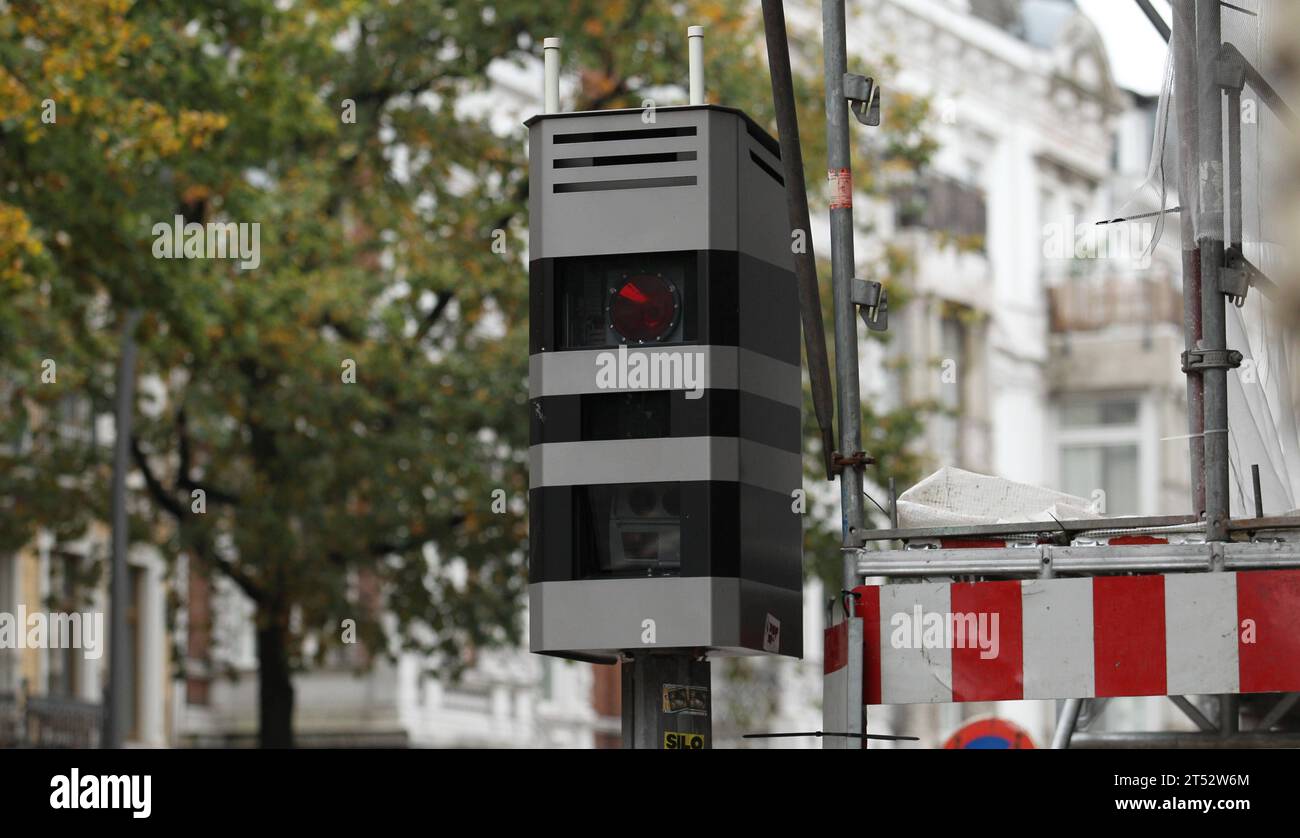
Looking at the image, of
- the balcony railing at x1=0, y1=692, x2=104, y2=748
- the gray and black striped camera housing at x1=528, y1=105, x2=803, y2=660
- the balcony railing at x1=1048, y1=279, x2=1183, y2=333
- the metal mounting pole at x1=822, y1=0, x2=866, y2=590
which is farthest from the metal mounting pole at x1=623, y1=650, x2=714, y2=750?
the balcony railing at x1=1048, y1=279, x2=1183, y2=333

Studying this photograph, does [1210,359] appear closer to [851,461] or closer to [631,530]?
[851,461]

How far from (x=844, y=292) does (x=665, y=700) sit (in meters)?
1.00

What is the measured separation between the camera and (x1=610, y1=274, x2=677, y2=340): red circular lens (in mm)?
4898

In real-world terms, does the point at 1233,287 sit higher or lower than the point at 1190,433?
higher

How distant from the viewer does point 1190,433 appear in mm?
5230

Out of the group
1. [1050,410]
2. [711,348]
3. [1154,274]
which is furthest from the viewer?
[1050,410]

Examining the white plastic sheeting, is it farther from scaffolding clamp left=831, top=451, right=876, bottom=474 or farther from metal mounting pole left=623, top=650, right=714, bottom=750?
metal mounting pole left=623, top=650, right=714, bottom=750

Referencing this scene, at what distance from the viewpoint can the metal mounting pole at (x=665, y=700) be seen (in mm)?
5016

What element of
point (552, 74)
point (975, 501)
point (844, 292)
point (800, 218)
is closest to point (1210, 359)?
point (975, 501)

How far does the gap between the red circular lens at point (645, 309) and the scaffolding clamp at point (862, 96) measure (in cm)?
73
